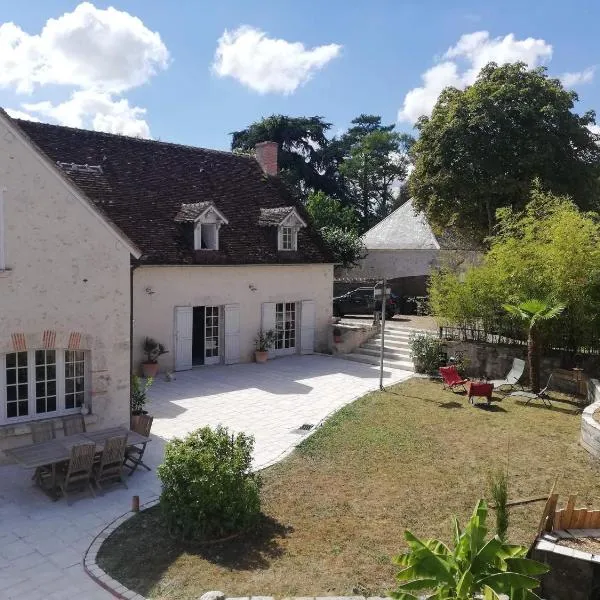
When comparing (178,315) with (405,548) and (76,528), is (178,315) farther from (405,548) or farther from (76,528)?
(405,548)

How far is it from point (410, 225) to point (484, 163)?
9.15 meters

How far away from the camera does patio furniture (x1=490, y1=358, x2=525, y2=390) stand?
16.5 metres

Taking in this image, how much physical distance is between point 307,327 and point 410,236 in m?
13.5

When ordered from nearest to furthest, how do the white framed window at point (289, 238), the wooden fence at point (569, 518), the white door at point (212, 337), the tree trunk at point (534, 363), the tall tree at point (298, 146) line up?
the wooden fence at point (569, 518)
the tree trunk at point (534, 363)
the white door at point (212, 337)
the white framed window at point (289, 238)
the tall tree at point (298, 146)

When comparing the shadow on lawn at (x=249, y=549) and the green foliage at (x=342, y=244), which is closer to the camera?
the shadow on lawn at (x=249, y=549)

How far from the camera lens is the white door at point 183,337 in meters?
19.2

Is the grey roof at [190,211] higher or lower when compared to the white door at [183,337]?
higher

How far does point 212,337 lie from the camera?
20469 millimetres

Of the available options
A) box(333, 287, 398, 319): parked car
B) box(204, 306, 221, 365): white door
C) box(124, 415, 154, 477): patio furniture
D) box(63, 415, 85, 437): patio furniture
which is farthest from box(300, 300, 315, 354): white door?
box(63, 415, 85, 437): patio furniture

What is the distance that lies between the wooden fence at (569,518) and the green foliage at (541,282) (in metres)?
9.32

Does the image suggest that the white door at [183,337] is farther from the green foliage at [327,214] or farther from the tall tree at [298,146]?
the tall tree at [298,146]

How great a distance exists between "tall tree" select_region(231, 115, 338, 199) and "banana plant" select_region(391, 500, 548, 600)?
40.3 m

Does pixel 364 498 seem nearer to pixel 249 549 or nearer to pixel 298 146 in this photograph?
pixel 249 549

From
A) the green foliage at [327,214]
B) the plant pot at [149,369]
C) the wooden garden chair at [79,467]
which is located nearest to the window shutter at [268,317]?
the plant pot at [149,369]
